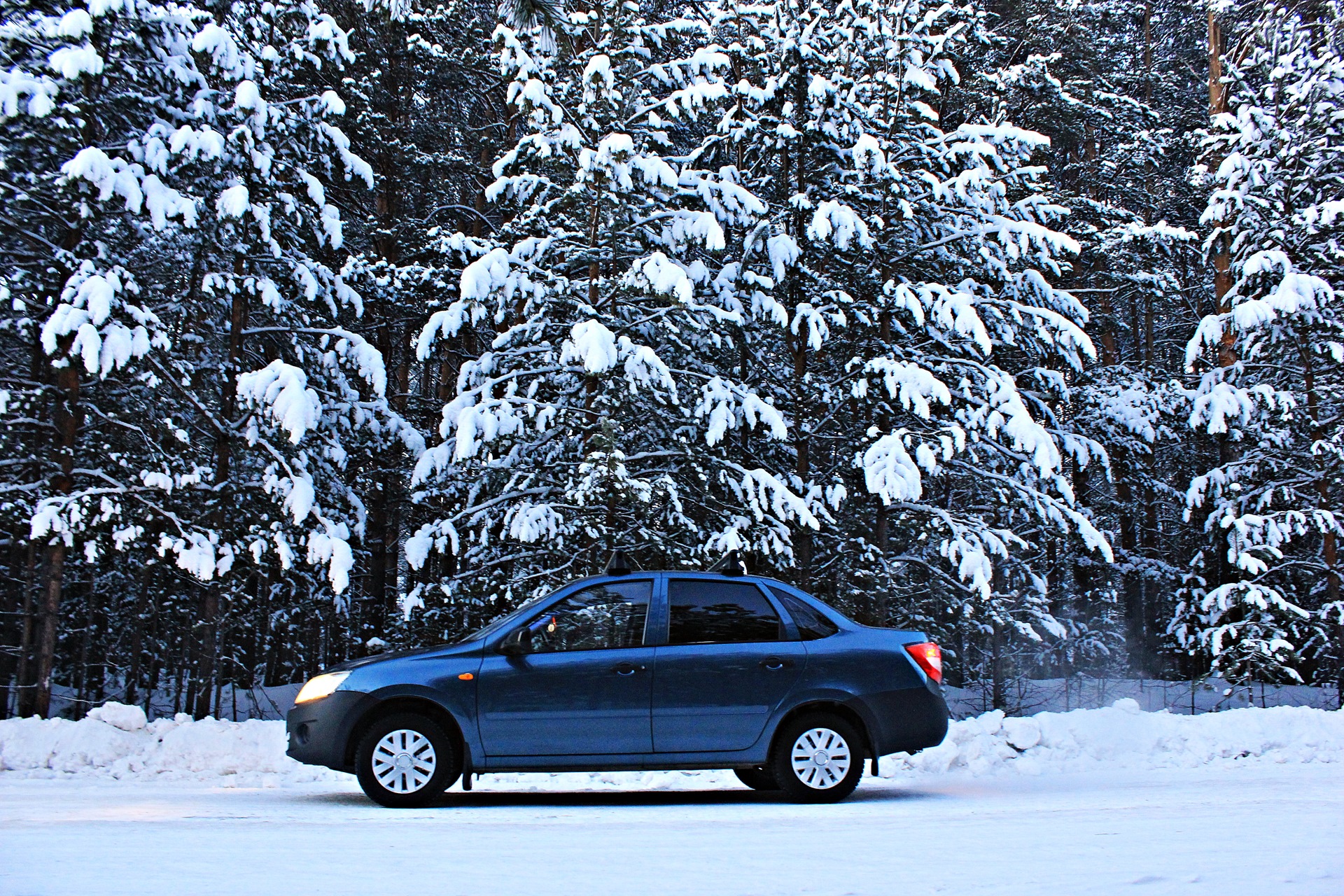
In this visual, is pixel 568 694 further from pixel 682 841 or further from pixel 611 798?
pixel 682 841

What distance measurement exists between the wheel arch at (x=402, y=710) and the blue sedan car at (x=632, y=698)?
0.4 inches

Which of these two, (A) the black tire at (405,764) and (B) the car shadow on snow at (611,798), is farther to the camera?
(B) the car shadow on snow at (611,798)

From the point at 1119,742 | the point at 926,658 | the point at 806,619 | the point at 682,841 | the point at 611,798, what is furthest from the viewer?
the point at 1119,742

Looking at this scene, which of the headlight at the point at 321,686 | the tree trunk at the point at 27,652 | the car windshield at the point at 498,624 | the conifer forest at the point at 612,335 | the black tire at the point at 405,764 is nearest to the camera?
the black tire at the point at 405,764

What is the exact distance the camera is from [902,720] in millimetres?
8352

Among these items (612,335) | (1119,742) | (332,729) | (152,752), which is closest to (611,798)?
(332,729)

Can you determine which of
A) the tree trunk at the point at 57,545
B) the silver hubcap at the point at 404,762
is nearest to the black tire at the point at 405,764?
the silver hubcap at the point at 404,762

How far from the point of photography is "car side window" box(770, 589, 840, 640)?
8633 millimetres

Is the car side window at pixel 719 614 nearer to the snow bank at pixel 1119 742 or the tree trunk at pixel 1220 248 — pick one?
the snow bank at pixel 1119 742

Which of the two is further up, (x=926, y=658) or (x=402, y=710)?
(x=926, y=658)

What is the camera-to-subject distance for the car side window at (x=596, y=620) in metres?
8.40

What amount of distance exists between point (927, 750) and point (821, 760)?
90.3 inches

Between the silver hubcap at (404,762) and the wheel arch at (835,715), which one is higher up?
the wheel arch at (835,715)

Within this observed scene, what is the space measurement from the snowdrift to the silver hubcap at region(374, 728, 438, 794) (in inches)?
81.5
